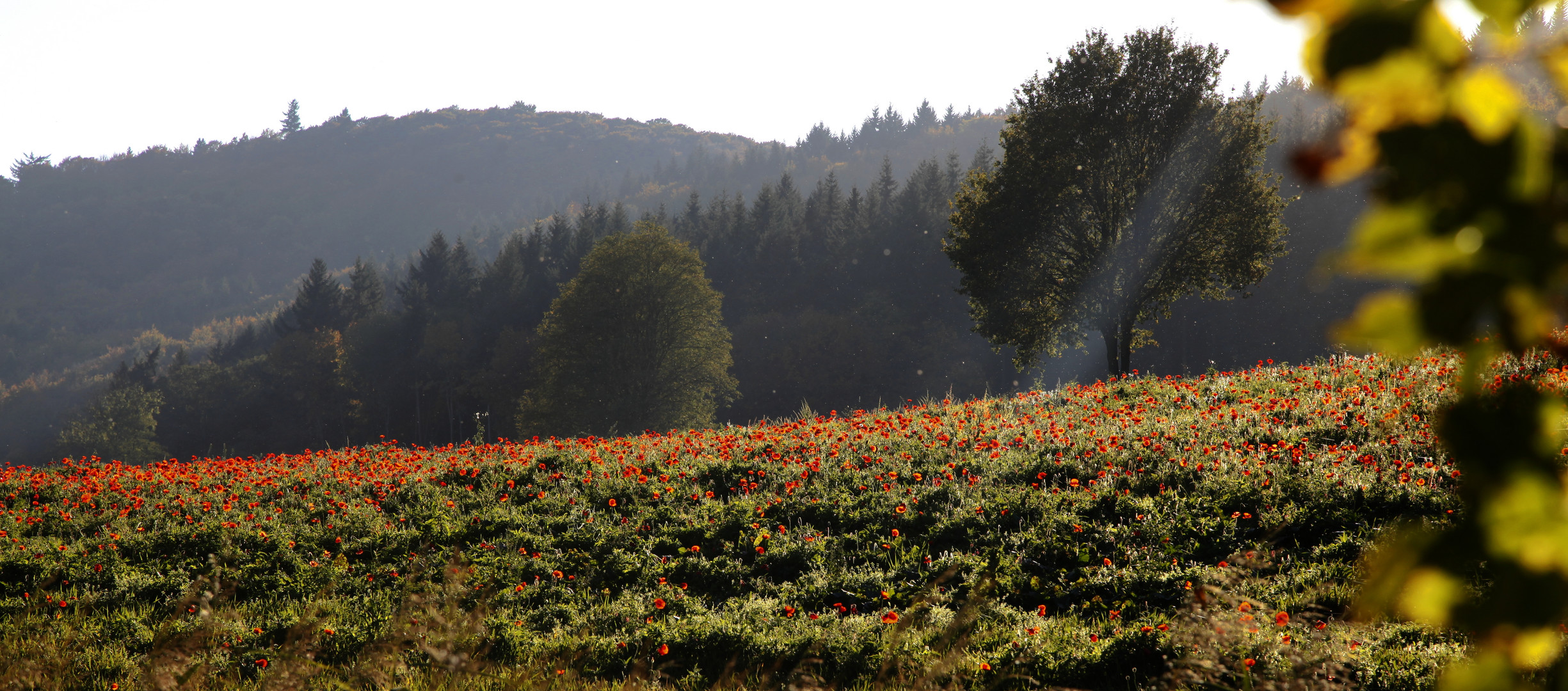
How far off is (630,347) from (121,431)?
47.2 meters

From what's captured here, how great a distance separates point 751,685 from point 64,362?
142439mm

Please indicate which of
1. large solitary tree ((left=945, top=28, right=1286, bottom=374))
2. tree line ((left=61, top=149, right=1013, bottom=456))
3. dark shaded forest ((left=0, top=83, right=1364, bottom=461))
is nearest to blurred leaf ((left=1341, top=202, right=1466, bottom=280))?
large solitary tree ((left=945, top=28, right=1286, bottom=374))

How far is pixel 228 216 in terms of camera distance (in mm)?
160000

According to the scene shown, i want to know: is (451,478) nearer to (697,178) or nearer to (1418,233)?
(1418,233)

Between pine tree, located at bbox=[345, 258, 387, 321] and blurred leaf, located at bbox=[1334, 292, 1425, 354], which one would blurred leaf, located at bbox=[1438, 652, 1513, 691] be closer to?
blurred leaf, located at bbox=[1334, 292, 1425, 354]

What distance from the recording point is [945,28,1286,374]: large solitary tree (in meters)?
19.2

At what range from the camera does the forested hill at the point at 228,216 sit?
403ft

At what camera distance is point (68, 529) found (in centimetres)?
830

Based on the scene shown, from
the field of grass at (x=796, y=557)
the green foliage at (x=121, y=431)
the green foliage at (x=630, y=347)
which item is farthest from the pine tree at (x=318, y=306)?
the field of grass at (x=796, y=557)

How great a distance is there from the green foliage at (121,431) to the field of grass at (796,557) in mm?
59120

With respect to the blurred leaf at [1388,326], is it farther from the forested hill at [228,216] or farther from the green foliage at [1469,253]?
the forested hill at [228,216]

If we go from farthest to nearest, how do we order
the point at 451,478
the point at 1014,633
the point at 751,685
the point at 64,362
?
the point at 64,362, the point at 451,478, the point at 1014,633, the point at 751,685

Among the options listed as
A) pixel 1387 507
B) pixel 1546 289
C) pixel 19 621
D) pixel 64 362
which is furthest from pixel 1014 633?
pixel 64 362

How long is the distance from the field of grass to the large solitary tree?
9.47m
